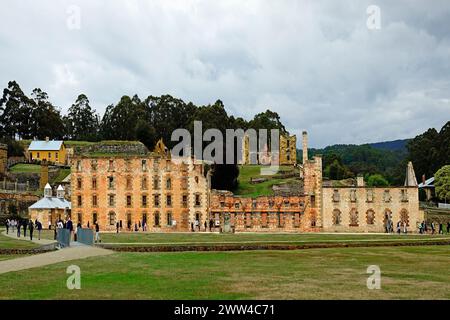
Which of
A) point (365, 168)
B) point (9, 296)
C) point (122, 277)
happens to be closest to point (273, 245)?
point (122, 277)

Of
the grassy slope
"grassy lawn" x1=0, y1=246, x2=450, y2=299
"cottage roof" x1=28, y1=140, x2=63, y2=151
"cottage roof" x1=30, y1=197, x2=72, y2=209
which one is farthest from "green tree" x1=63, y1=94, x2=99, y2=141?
"grassy lawn" x1=0, y1=246, x2=450, y2=299

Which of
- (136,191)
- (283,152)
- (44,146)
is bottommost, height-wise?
(136,191)

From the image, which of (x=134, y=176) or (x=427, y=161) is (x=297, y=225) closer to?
(x=134, y=176)

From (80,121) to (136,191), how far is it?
9704cm

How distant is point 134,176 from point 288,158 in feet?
184

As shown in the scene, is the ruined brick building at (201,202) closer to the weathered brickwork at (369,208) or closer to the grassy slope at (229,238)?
the weathered brickwork at (369,208)

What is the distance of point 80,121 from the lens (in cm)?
17500

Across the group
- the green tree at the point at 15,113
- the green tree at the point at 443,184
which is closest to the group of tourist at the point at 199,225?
the green tree at the point at 443,184

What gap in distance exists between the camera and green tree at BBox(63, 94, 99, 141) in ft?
568

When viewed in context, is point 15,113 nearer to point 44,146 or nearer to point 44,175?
point 44,146

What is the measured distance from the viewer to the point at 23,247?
138 feet

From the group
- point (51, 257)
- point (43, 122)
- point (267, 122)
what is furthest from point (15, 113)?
point (51, 257)

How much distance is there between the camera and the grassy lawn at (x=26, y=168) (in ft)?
390
